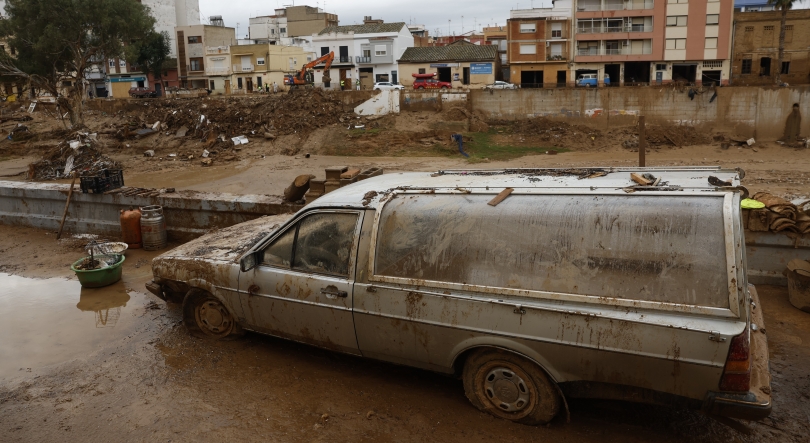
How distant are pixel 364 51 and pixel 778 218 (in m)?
53.6

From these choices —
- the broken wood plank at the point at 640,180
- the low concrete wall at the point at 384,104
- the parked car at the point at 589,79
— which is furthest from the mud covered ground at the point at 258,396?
the parked car at the point at 589,79

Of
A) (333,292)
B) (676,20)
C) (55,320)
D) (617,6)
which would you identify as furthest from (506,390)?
(676,20)

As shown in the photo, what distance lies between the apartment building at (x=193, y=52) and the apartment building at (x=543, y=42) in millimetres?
32759

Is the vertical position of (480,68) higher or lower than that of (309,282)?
higher

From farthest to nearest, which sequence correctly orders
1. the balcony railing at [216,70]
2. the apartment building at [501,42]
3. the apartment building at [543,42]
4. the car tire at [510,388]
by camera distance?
the balcony railing at [216,70], the apartment building at [501,42], the apartment building at [543,42], the car tire at [510,388]

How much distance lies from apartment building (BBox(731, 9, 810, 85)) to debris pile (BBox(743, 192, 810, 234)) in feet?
157

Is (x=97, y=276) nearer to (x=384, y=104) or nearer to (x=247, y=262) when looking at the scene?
(x=247, y=262)

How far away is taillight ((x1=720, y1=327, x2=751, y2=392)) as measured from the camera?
3324 millimetres

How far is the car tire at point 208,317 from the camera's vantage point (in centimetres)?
567

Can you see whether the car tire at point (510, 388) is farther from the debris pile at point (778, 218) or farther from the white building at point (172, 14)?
the white building at point (172, 14)

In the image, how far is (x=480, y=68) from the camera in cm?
5209

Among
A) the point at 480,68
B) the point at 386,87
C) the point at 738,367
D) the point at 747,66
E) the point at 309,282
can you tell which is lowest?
the point at 738,367

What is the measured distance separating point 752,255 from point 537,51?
147 feet

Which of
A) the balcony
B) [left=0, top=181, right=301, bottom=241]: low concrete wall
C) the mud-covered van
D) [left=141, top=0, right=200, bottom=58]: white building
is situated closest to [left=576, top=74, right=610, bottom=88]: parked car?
the balcony
